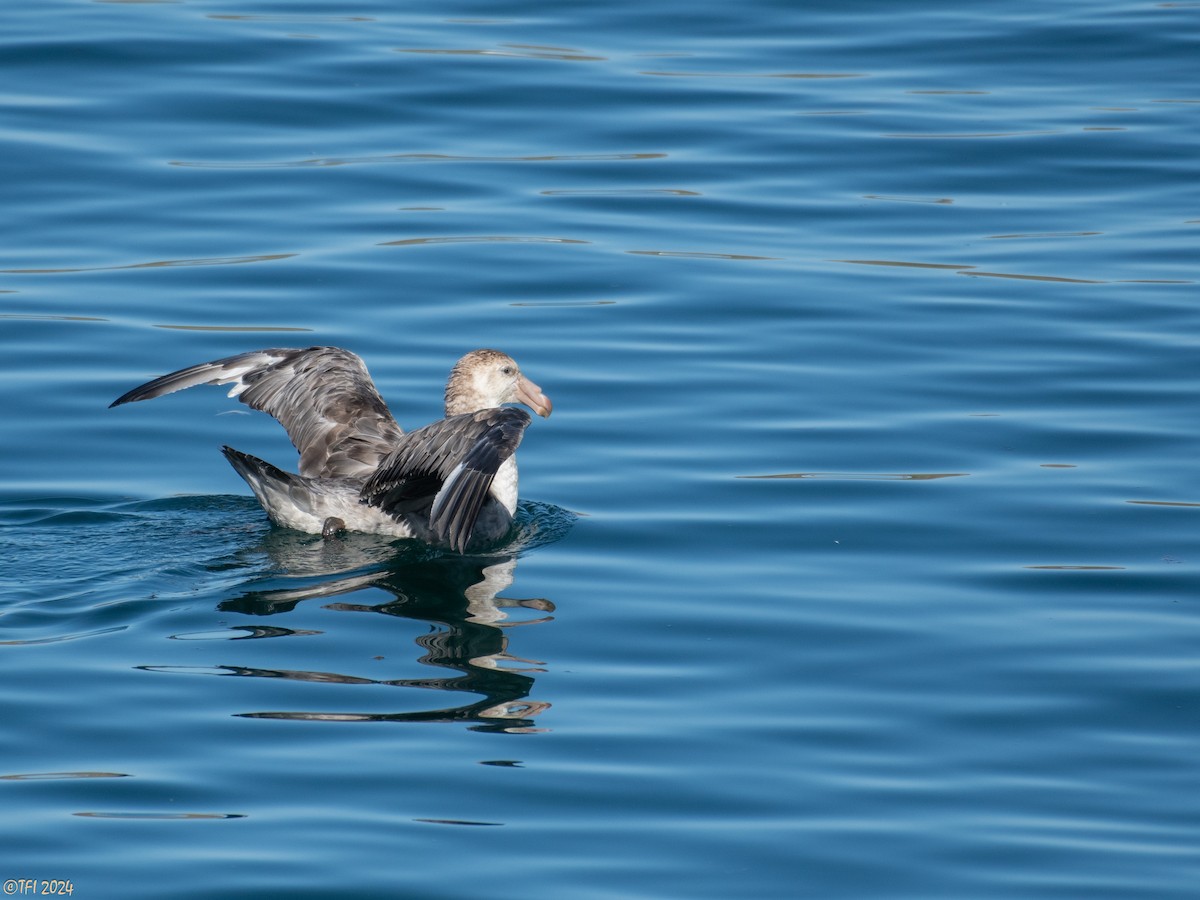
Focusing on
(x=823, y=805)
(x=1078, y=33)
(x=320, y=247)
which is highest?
(x=1078, y=33)

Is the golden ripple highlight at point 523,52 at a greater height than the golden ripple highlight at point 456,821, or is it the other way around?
the golden ripple highlight at point 523,52

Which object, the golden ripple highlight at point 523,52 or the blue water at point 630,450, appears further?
the golden ripple highlight at point 523,52

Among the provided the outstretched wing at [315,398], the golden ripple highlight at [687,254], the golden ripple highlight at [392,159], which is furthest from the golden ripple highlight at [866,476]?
the golden ripple highlight at [392,159]

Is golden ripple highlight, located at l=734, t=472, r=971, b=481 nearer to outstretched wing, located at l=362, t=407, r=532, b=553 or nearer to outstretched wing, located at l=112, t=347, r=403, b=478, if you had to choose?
outstretched wing, located at l=362, t=407, r=532, b=553

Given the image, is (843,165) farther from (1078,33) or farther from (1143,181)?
(1078,33)

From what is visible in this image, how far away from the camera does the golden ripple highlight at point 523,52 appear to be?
1802cm

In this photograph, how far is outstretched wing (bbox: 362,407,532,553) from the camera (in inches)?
341

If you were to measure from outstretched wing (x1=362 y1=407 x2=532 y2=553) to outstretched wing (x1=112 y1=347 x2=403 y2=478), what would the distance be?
2.27 ft

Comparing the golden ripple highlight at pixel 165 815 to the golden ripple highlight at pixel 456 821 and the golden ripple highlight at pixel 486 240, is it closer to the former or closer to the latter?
the golden ripple highlight at pixel 456 821

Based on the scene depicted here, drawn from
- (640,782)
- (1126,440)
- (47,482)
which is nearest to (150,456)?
(47,482)

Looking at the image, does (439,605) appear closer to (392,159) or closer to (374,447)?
(374,447)

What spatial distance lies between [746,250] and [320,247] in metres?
3.03

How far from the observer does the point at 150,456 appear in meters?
10.6

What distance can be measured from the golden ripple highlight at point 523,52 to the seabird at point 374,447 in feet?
26.1
